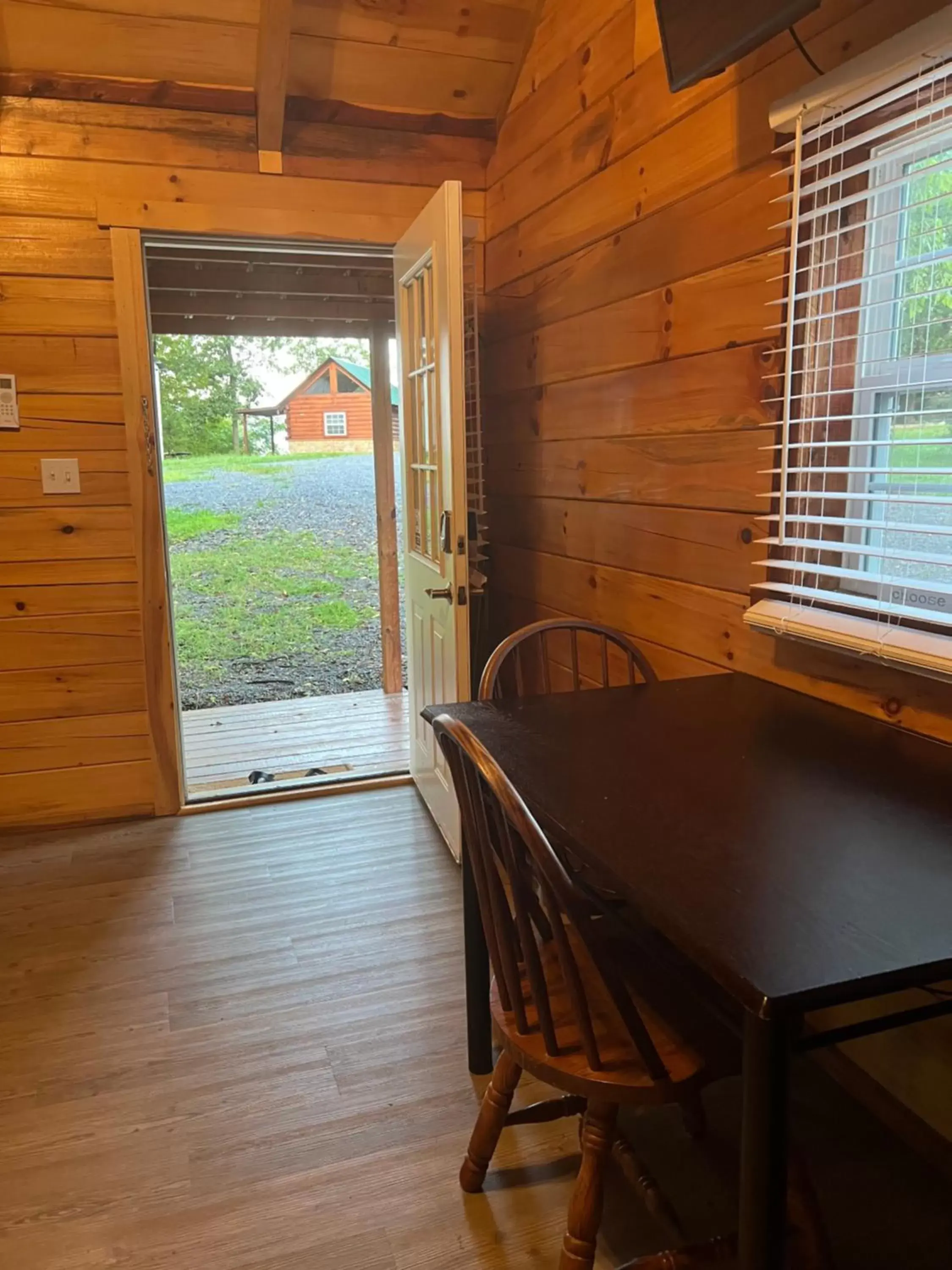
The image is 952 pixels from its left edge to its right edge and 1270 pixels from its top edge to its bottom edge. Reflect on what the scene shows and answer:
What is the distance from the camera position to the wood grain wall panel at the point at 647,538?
1.89m

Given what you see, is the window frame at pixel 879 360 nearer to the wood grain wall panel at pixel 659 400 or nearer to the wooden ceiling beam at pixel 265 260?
the wood grain wall panel at pixel 659 400

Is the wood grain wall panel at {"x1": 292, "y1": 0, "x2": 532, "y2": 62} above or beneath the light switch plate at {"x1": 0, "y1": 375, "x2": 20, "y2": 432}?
above

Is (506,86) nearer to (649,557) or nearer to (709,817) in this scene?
(649,557)

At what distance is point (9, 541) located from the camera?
2.96 m

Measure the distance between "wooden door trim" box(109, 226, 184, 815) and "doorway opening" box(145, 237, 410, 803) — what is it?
9cm

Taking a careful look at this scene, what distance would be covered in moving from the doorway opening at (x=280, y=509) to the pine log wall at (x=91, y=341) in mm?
166

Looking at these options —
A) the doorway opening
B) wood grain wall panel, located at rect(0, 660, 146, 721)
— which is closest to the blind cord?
the doorway opening

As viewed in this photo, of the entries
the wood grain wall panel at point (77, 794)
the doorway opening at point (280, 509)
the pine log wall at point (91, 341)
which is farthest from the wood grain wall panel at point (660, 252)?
the wood grain wall panel at point (77, 794)

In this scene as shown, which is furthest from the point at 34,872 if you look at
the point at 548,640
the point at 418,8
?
the point at 418,8

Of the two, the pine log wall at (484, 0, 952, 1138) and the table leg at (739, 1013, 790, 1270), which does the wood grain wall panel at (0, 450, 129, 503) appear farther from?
the table leg at (739, 1013, 790, 1270)

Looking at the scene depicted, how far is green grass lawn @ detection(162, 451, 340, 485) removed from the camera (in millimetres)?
7805

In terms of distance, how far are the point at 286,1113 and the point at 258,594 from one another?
562cm

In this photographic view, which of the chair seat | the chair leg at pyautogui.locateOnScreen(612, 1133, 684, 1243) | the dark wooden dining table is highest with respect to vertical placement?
the dark wooden dining table

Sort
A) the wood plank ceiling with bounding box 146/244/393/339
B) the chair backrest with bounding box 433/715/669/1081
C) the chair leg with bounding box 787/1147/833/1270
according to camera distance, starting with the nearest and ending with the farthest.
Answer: the chair backrest with bounding box 433/715/669/1081, the chair leg with bounding box 787/1147/833/1270, the wood plank ceiling with bounding box 146/244/393/339
